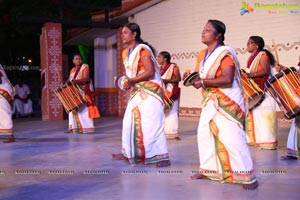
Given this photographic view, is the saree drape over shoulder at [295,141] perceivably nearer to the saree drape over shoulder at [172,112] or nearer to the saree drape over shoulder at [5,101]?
the saree drape over shoulder at [172,112]

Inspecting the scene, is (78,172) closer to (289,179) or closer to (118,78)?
(118,78)

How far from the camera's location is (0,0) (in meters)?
16.2

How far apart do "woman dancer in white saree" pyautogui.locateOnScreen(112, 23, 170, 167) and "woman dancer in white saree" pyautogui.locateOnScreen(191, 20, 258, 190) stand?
1.04 m

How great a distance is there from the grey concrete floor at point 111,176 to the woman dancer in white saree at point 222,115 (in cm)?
18

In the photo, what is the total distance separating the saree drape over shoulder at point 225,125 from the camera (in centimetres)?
466

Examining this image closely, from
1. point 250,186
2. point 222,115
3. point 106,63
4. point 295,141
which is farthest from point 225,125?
point 106,63

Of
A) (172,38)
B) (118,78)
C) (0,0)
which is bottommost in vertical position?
(118,78)

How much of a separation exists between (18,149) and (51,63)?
23.2 ft

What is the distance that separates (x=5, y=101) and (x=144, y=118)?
3.47 meters

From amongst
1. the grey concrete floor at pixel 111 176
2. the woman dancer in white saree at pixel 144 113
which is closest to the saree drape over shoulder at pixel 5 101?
the grey concrete floor at pixel 111 176

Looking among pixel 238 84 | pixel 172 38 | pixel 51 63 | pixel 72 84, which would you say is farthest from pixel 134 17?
pixel 238 84

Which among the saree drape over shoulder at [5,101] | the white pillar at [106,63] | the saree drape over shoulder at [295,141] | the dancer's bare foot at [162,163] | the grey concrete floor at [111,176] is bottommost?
the grey concrete floor at [111,176]

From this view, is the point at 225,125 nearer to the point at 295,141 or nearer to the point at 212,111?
the point at 212,111

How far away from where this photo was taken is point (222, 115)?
4.73m
